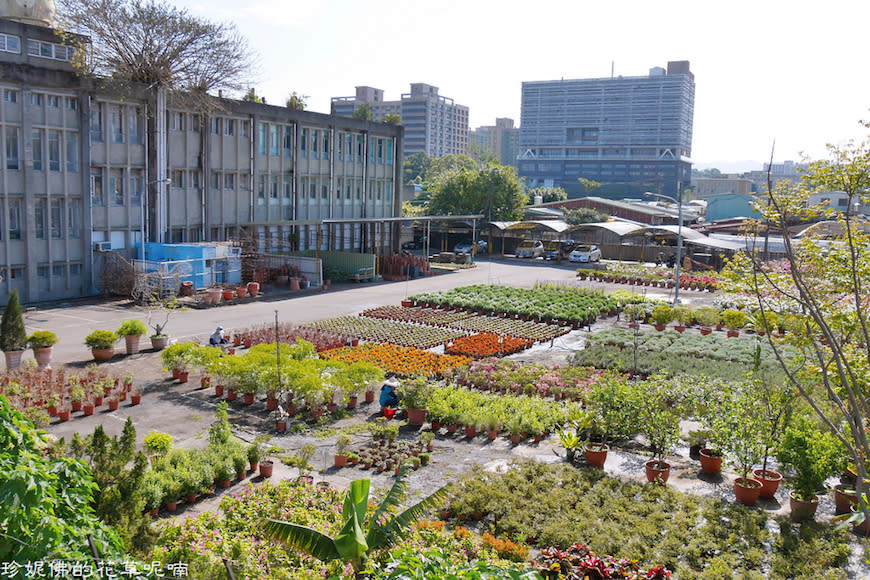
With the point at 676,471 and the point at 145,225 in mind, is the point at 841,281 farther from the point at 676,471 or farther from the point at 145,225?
the point at 145,225

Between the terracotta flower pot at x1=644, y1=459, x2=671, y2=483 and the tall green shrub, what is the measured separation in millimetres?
17361

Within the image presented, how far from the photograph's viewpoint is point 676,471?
48.0 ft

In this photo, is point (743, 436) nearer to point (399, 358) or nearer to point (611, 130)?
point (399, 358)

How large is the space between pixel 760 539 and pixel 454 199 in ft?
181

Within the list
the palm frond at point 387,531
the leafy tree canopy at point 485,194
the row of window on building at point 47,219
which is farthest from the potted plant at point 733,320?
the leafy tree canopy at point 485,194

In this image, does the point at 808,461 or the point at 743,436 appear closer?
the point at 808,461

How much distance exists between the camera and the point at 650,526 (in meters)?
11.5

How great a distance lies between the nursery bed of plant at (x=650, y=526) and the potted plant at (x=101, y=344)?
44.8 ft

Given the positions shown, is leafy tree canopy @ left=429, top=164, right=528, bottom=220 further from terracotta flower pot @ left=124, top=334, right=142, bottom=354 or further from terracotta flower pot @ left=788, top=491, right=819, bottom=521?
terracotta flower pot @ left=788, top=491, right=819, bottom=521

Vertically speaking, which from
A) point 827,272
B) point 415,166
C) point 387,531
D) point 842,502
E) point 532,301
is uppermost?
point 415,166

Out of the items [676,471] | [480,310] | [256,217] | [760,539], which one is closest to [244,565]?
[760,539]

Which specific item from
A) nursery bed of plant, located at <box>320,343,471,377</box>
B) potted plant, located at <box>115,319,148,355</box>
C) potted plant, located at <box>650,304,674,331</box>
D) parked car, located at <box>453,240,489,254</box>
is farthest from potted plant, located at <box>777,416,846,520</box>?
parked car, located at <box>453,240,489,254</box>

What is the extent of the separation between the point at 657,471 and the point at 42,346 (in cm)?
1706

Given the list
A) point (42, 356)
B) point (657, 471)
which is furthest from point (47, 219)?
point (657, 471)
